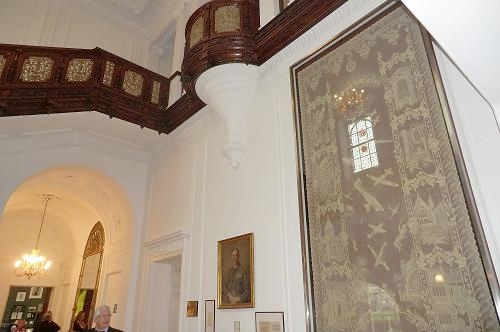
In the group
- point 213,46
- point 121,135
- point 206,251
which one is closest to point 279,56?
point 213,46

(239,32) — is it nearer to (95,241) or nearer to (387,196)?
(387,196)

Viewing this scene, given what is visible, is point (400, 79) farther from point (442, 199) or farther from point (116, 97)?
point (116, 97)

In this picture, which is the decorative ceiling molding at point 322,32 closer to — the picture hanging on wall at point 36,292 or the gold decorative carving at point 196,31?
the gold decorative carving at point 196,31

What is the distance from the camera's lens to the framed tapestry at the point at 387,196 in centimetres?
303

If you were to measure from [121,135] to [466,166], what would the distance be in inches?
268

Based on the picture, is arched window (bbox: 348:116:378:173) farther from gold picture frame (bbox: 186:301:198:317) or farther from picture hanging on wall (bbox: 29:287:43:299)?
picture hanging on wall (bbox: 29:287:43:299)

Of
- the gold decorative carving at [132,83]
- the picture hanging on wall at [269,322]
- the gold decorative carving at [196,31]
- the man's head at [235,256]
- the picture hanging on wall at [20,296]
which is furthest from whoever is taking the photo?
the picture hanging on wall at [20,296]

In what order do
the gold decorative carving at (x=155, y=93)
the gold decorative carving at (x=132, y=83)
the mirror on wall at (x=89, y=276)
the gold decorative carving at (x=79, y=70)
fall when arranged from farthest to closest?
the mirror on wall at (x=89, y=276) < the gold decorative carving at (x=155, y=93) < the gold decorative carving at (x=132, y=83) < the gold decorative carving at (x=79, y=70)

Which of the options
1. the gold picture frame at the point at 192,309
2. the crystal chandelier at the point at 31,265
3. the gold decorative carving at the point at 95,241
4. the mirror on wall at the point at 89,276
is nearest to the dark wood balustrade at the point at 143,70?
the gold picture frame at the point at 192,309

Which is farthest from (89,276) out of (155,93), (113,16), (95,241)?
(113,16)

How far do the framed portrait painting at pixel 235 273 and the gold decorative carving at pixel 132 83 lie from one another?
375cm

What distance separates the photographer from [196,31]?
6.26 meters

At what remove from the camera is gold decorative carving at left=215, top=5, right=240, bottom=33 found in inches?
230

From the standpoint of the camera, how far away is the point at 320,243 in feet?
13.4
